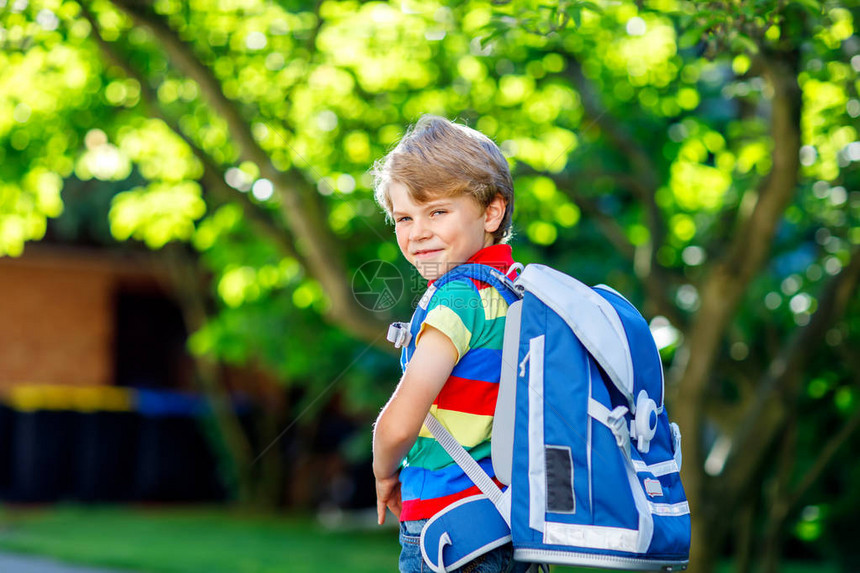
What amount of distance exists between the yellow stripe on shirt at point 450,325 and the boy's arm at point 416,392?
0.4 inches

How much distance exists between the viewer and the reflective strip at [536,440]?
1.81 meters

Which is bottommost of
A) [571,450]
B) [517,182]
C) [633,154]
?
[571,450]

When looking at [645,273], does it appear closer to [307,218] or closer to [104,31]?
[307,218]

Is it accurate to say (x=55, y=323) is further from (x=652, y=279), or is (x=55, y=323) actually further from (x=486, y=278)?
(x=486, y=278)

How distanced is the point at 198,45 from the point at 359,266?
1.98m

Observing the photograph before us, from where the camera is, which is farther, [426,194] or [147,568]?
[147,568]

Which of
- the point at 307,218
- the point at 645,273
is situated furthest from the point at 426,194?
the point at 645,273

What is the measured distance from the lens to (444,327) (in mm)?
1894

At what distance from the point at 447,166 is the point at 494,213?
16 centimetres

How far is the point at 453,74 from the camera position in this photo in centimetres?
729

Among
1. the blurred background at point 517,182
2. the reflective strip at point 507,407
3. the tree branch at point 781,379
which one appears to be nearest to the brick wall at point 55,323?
the blurred background at point 517,182

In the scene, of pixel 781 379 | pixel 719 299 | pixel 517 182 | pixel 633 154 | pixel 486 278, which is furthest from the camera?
pixel 517 182

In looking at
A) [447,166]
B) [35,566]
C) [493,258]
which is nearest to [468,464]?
[493,258]

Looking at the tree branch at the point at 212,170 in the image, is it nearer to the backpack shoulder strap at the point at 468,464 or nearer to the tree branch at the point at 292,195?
the tree branch at the point at 292,195
